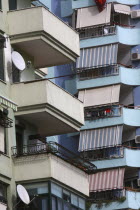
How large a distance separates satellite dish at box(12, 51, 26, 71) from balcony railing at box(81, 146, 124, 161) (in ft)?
68.2

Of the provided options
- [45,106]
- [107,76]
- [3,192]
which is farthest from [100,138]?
[3,192]

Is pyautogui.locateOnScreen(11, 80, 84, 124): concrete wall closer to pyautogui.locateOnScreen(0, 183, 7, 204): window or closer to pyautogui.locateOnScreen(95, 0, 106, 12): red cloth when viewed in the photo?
pyautogui.locateOnScreen(0, 183, 7, 204): window

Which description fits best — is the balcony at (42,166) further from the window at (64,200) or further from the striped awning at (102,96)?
the striped awning at (102,96)

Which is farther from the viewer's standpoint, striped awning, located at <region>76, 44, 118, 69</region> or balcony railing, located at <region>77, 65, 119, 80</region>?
striped awning, located at <region>76, 44, 118, 69</region>

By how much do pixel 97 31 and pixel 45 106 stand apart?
2466 centimetres

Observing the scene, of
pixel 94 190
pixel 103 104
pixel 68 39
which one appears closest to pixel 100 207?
pixel 94 190

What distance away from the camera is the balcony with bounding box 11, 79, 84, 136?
4034 centimetres

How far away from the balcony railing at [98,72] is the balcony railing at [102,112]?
1.82 metres

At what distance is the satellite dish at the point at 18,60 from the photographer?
4081cm

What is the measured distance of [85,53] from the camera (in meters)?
63.9

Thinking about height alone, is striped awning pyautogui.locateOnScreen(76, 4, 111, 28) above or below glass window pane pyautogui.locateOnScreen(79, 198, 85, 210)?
above

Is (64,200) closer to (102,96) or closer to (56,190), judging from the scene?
(56,190)

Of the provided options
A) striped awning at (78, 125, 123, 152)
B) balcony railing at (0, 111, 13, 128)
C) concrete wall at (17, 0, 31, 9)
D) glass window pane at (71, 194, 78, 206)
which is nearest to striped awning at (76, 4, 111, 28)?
striped awning at (78, 125, 123, 152)

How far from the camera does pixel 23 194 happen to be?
38719 mm
